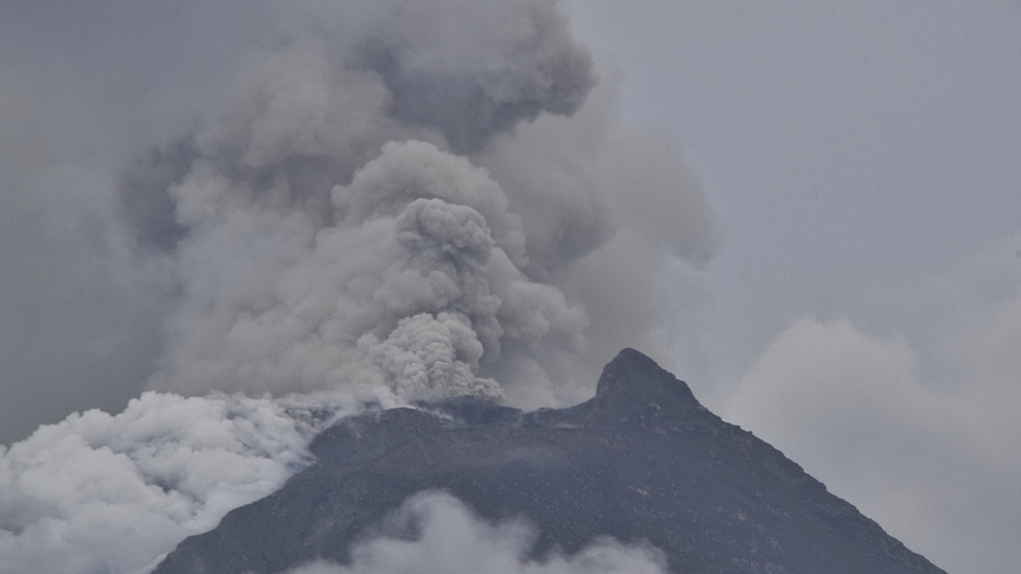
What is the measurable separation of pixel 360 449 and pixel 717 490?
20.0 metres

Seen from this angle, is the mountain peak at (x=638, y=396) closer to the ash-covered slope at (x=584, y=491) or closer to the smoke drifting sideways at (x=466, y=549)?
the ash-covered slope at (x=584, y=491)

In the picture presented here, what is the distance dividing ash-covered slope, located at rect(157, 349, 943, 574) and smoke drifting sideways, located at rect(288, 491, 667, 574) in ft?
2.26

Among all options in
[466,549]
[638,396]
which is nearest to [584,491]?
[466,549]

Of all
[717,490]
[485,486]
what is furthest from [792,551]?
[485,486]

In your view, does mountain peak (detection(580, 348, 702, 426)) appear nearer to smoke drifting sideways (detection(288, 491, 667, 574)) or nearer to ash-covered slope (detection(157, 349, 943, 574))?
ash-covered slope (detection(157, 349, 943, 574))

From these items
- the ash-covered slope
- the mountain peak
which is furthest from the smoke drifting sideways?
the mountain peak

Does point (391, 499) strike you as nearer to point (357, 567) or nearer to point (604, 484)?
point (357, 567)

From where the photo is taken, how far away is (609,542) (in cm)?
9356

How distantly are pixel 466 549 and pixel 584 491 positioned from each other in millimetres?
7337

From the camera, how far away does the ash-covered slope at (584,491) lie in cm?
9188

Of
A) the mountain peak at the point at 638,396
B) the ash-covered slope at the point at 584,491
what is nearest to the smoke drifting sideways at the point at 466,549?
the ash-covered slope at the point at 584,491

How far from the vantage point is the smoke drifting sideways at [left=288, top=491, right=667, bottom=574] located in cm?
9244

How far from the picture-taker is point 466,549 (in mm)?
93438

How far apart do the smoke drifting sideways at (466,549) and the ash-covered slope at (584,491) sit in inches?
27.1
